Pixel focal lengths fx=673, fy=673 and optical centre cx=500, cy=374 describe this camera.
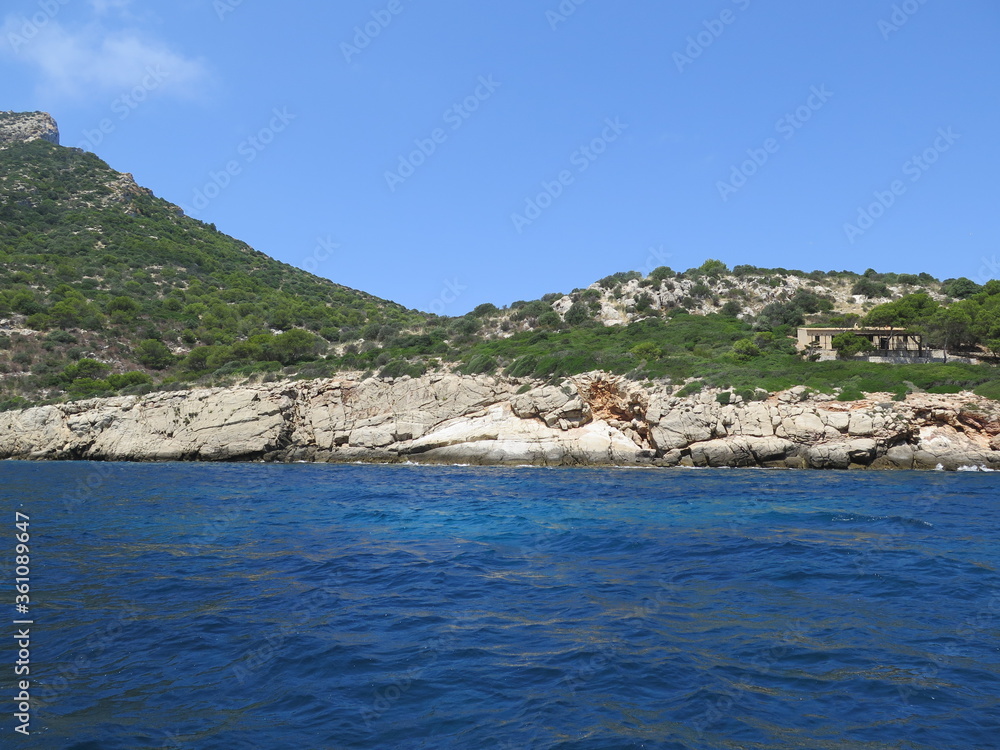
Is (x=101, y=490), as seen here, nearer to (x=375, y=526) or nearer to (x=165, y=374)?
(x=375, y=526)

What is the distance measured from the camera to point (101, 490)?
25094 mm

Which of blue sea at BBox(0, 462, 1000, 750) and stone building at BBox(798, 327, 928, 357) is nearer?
blue sea at BBox(0, 462, 1000, 750)

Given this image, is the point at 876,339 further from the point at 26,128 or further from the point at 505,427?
the point at 26,128

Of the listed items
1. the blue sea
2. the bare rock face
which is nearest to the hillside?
the bare rock face

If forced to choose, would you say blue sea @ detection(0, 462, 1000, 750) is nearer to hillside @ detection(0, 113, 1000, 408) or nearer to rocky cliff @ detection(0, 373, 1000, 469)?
rocky cliff @ detection(0, 373, 1000, 469)

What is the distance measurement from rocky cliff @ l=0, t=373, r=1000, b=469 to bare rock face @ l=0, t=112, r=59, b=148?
322 ft

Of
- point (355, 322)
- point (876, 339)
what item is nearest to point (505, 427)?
point (876, 339)

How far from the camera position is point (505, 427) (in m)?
40.4

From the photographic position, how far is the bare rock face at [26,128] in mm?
117562

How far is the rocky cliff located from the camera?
33812mm

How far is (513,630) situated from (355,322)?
2911 inches

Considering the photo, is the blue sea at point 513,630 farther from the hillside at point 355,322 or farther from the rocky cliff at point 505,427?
the hillside at point 355,322

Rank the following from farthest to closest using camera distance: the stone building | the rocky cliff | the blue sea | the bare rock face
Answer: the bare rock face < the stone building < the rocky cliff < the blue sea

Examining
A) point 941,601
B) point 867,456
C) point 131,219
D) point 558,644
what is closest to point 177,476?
point 558,644
